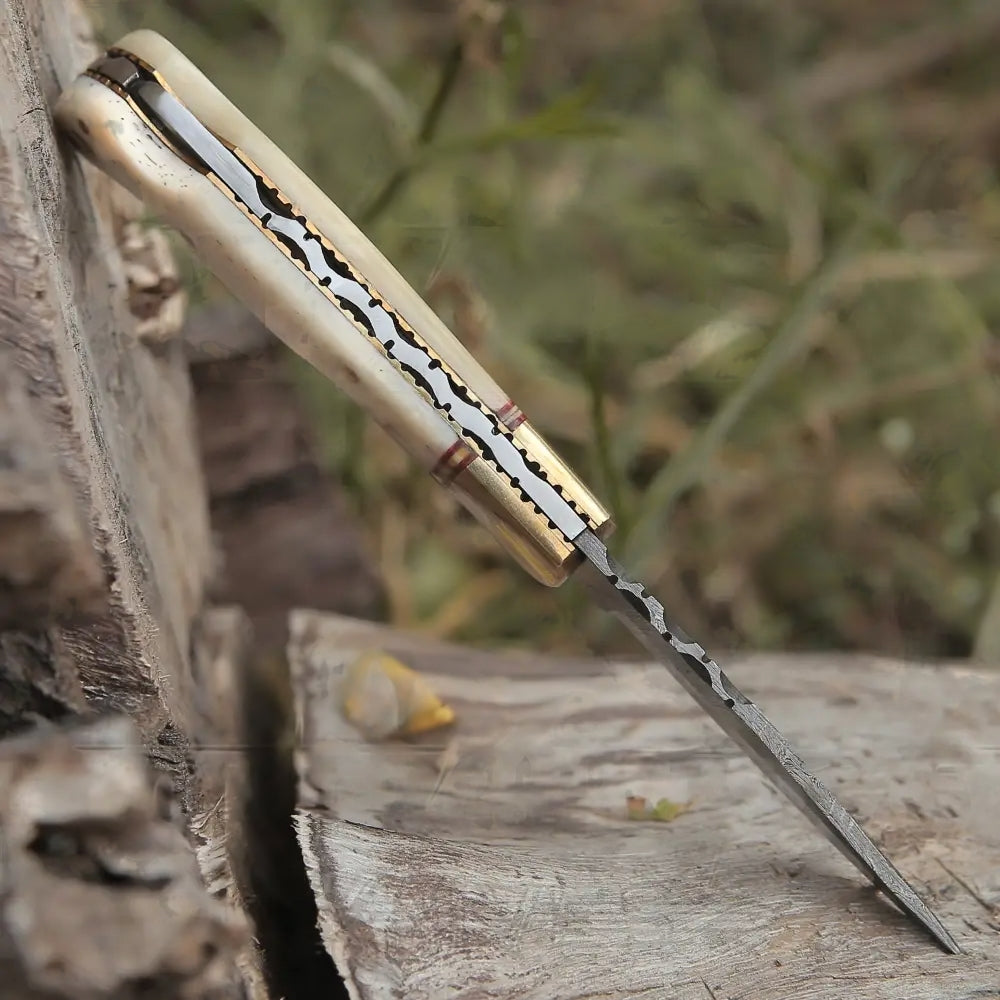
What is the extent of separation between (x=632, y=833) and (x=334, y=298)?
40cm

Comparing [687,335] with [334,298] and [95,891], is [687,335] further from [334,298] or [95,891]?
[95,891]

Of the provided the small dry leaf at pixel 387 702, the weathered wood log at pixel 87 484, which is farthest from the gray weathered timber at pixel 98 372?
the small dry leaf at pixel 387 702

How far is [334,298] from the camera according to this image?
0.64 m

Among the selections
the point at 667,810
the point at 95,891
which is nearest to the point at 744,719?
the point at 667,810

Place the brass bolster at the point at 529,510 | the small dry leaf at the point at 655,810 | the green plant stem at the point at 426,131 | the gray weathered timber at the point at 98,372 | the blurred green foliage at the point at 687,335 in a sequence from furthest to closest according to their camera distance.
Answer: the blurred green foliage at the point at 687,335 → the green plant stem at the point at 426,131 → the small dry leaf at the point at 655,810 → the brass bolster at the point at 529,510 → the gray weathered timber at the point at 98,372

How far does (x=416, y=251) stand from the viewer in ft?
3.96

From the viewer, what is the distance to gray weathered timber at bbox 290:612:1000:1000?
62cm

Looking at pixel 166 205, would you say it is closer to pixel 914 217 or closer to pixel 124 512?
pixel 124 512

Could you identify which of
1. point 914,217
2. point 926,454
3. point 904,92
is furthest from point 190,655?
point 904,92

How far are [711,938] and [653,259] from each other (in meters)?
1.18

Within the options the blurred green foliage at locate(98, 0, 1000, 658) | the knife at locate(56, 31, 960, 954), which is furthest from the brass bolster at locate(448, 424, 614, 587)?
the blurred green foliage at locate(98, 0, 1000, 658)

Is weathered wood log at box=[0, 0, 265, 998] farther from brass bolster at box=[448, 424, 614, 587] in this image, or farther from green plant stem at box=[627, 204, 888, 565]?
green plant stem at box=[627, 204, 888, 565]

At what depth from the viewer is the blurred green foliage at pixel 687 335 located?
1.29 meters

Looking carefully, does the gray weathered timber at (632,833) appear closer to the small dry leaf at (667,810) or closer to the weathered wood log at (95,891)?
the small dry leaf at (667,810)
